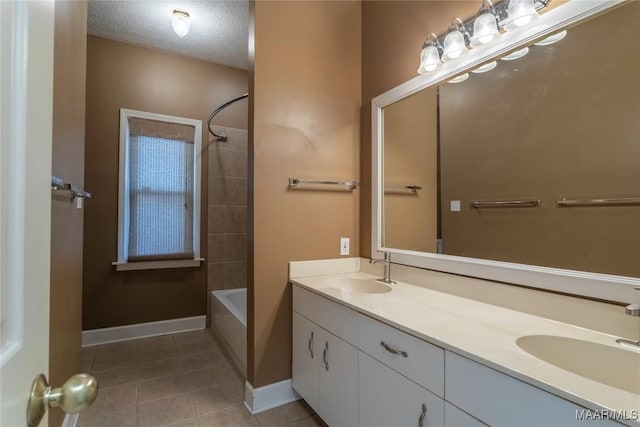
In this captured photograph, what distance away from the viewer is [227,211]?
11.1ft

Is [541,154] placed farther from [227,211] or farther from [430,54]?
[227,211]

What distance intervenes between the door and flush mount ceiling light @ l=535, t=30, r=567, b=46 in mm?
1595

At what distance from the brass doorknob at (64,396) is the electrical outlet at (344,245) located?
1762 millimetres

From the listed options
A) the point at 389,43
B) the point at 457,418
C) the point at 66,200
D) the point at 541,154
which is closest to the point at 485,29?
the point at 541,154

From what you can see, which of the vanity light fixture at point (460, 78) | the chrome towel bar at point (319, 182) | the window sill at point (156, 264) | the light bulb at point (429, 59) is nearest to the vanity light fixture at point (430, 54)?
the light bulb at point (429, 59)

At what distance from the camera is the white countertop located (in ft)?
2.31

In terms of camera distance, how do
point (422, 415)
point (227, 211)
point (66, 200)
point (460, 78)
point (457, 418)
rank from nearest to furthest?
1. point (457, 418)
2. point (422, 415)
3. point (66, 200)
4. point (460, 78)
5. point (227, 211)

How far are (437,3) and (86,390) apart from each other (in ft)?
6.89

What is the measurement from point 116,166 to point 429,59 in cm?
283

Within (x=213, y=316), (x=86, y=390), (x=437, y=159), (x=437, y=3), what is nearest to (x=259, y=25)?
(x=437, y=3)

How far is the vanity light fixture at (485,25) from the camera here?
4.38ft

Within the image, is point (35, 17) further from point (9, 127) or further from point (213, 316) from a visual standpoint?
point (213, 316)

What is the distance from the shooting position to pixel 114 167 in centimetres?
287

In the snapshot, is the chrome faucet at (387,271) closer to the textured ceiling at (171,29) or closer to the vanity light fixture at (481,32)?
the vanity light fixture at (481,32)
